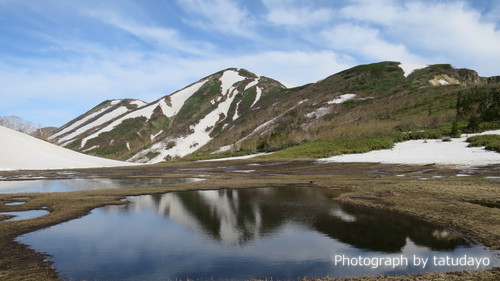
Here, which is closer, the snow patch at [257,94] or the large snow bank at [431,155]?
the large snow bank at [431,155]

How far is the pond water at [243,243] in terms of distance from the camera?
1087 cm

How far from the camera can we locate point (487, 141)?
146ft

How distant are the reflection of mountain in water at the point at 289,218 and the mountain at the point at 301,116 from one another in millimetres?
40085

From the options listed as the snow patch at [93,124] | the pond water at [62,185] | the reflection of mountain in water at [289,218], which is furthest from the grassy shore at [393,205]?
the snow patch at [93,124]

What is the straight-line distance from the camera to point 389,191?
2472 cm

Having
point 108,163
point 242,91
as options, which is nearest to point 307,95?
point 242,91

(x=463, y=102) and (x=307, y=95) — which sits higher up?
(x=307, y=95)

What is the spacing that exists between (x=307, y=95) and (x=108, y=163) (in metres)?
76.3

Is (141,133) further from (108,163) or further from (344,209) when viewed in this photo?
(344,209)

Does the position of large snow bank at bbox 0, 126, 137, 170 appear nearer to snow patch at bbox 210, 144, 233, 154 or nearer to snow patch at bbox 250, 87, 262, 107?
snow patch at bbox 210, 144, 233, 154

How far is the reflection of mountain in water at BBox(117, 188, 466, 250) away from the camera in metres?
13.9

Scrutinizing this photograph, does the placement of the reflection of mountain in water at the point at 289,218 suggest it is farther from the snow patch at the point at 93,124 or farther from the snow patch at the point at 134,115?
the snow patch at the point at 93,124

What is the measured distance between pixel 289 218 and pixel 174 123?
486ft

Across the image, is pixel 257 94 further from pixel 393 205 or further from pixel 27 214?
pixel 27 214
